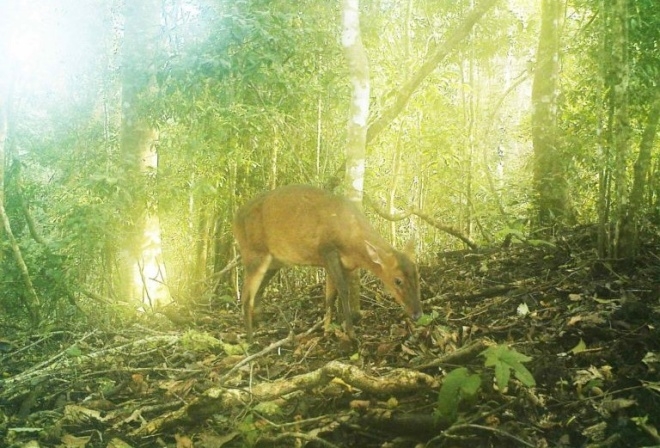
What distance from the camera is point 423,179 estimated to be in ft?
38.5

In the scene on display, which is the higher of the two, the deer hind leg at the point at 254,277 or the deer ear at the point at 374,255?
the deer ear at the point at 374,255

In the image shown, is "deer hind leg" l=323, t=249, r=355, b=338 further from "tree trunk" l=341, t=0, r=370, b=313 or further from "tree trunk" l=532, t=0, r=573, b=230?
"tree trunk" l=532, t=0, r=573, b=230

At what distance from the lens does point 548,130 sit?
9.48 metres

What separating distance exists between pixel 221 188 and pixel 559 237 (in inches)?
175

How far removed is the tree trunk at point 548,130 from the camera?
356 inches

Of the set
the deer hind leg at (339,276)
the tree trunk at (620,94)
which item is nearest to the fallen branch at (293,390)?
the deer hind leg at (339,276)

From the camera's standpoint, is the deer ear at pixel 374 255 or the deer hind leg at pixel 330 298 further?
the deer hind leg at pixel 330 298

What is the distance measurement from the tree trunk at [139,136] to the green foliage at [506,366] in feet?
17.9

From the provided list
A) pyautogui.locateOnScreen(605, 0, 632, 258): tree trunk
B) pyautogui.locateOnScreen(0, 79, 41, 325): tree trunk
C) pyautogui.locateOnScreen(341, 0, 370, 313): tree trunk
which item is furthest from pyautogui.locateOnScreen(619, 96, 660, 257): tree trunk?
pyautogui.locateOnScreen(0, 79, 41, 325): tree trunk

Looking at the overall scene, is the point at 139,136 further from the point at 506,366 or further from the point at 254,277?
the point at 506,366

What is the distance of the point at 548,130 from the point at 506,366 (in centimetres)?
732

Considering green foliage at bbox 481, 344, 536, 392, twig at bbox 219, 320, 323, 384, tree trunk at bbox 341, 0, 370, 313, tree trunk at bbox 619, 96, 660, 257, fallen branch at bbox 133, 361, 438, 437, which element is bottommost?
twig at bbox 219, 320, 323, 384

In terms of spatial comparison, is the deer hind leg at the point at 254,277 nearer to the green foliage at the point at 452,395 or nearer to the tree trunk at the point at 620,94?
the tree trunk at the point at 620,94

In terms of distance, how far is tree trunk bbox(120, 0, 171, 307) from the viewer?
7.75 metres
